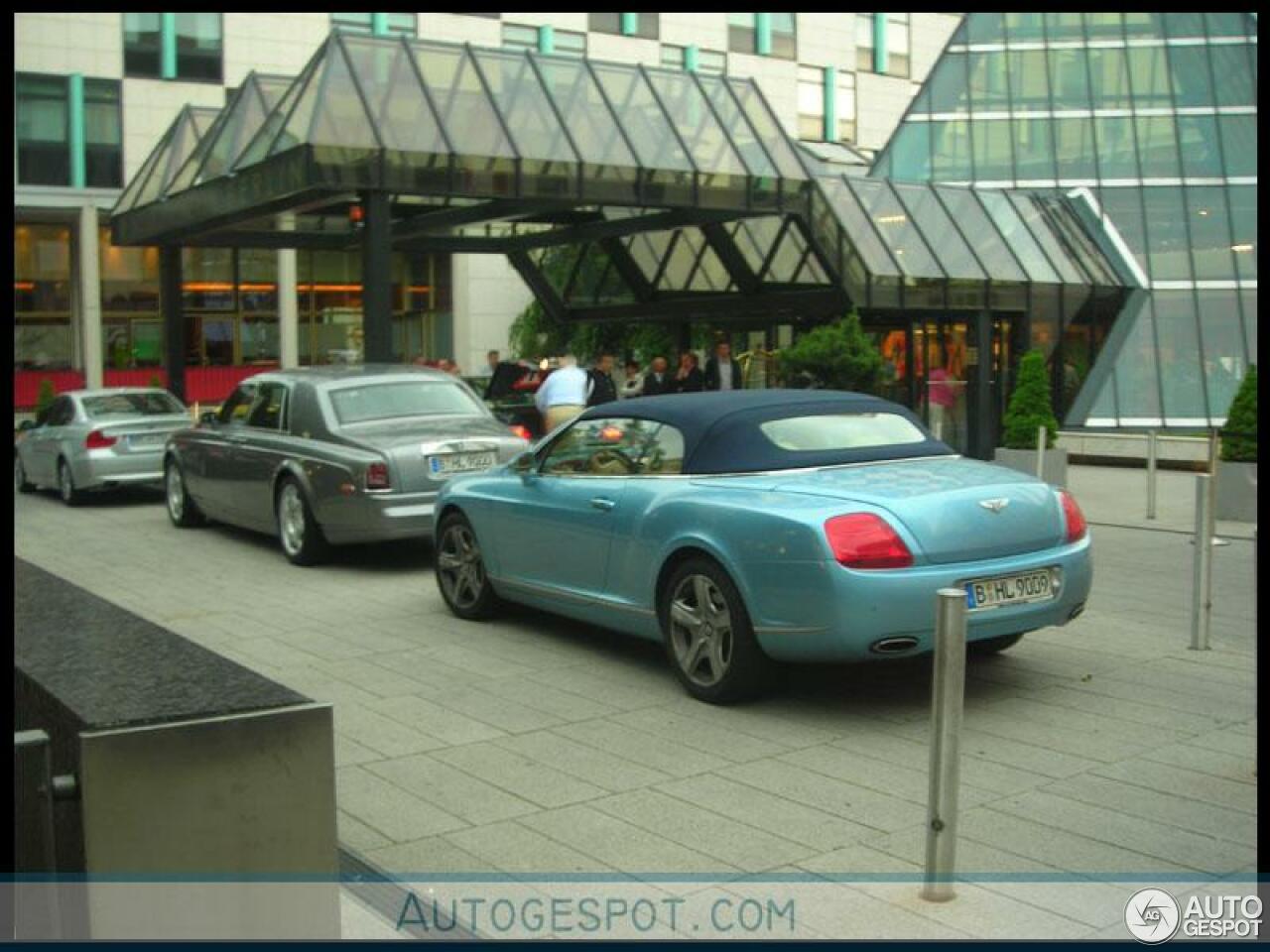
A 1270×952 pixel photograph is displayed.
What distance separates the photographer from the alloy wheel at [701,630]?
283 inches

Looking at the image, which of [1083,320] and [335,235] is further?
[1083,320]

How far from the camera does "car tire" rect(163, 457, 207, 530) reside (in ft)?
49.5

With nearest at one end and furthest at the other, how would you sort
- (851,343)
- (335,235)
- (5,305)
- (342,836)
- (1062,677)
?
(5,305) → (342,836) → (1062,677) → (851,343) → (335,235)

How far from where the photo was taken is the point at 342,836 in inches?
210

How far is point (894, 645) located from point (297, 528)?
707 centimetres

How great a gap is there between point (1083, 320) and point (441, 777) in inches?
974

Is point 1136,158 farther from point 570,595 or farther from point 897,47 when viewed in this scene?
point 897,47

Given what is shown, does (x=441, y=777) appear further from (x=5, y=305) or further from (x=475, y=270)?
(x=475, y=270)

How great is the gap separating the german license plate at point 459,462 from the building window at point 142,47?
129ft

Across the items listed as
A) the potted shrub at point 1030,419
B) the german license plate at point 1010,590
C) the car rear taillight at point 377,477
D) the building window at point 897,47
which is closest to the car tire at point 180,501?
the car rear taillight at point 377,477

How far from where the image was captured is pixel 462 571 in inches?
380

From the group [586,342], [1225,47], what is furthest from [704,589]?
[586,342]

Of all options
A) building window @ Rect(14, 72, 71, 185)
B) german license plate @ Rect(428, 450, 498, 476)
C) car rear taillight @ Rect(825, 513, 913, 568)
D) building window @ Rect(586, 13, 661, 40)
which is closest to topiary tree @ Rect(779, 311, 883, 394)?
german license plate @ Rect(428, 450, 498, 476)

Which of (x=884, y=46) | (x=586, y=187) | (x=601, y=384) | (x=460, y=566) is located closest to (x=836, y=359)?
(x=601, y=384)
